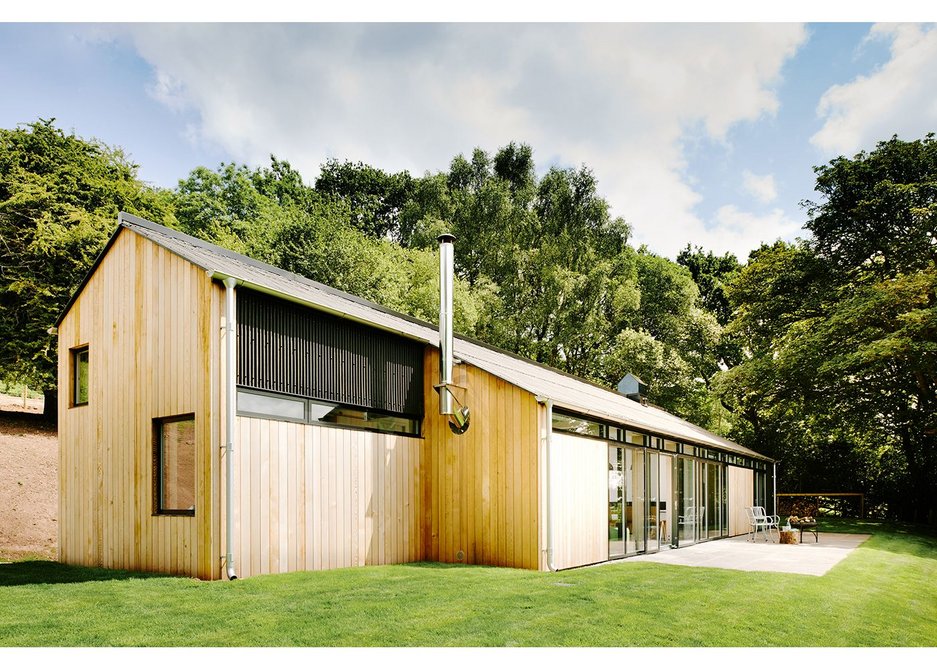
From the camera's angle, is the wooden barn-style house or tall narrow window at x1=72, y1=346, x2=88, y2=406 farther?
tall narrow window at x1=72, y1=346, x2=88, y2=406

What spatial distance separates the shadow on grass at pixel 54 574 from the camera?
29.2ft

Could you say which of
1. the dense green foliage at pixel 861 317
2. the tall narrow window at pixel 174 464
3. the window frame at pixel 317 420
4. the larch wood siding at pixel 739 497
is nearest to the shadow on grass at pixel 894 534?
the dense green foliage at pixel 861 317

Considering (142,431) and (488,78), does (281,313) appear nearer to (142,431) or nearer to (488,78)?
(142,431)

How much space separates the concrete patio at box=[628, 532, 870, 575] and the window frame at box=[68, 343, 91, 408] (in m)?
9.11

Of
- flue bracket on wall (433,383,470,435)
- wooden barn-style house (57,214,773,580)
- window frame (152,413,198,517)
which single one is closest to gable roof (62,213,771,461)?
wooden barn-style house (57,214,773,580)

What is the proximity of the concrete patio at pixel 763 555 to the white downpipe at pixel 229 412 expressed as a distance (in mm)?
6945

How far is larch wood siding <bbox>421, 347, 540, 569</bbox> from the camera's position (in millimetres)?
10758

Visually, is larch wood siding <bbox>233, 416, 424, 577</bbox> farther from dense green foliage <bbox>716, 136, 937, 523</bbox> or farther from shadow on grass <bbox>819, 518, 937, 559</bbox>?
dense green foliage <bbox>716, 136, 937, 523</bbox>

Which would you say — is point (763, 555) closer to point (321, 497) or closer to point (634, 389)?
point (321, 497)

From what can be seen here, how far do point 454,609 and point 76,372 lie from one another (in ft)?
25.0

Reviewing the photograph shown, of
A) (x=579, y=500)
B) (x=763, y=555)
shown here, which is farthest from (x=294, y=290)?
(x=763, y=555)

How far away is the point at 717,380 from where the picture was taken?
25.8 m

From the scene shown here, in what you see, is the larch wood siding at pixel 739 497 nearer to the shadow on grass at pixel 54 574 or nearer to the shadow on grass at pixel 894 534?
the shadow on grass at pixel 894 534

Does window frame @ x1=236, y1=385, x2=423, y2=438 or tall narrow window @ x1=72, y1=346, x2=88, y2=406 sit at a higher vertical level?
tall narrow window @ x1=72, y1=346, x2=88, y2=406
